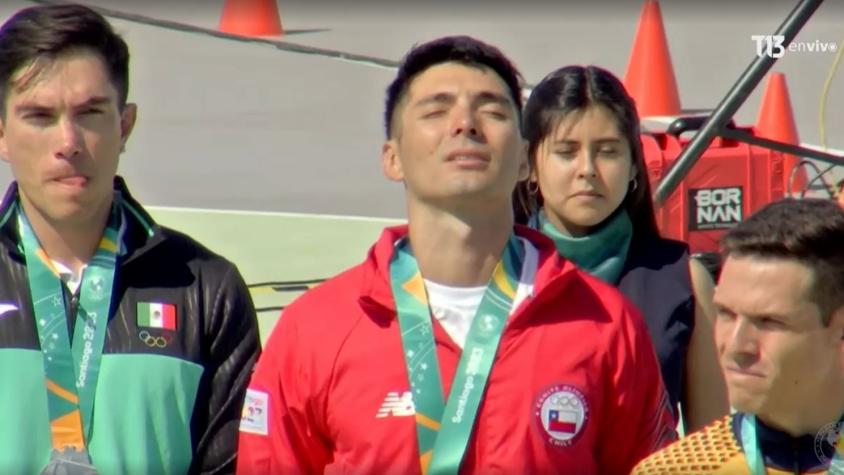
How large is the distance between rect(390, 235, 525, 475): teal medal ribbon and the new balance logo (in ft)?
0.04

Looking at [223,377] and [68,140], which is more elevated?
[68,140]

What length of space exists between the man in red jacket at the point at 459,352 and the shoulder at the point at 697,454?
0.68ft

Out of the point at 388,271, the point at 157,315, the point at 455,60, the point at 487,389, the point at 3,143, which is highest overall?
the point at 455,60

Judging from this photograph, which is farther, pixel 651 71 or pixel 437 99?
pixel 651 71

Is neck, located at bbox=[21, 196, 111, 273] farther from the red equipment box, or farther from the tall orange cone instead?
the tall orange cone

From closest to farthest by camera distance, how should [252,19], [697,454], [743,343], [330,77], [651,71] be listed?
[743,343], [697,454], [651,71], [330,77], [252,19]

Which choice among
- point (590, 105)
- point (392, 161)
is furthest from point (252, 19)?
point (392, 161)

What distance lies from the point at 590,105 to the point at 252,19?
1155 centimetres

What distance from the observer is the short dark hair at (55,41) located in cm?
423

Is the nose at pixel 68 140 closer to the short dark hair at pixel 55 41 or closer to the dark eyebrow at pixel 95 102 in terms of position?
the dark eyebrow at pixel 95 102

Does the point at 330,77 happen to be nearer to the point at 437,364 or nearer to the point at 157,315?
the point at 157,315

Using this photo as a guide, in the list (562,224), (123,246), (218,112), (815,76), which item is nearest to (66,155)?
(123,246)

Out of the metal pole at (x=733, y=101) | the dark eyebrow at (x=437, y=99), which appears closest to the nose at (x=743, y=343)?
the dark eyebrow at (x=437, y=99)

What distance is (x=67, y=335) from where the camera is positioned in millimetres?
4090
